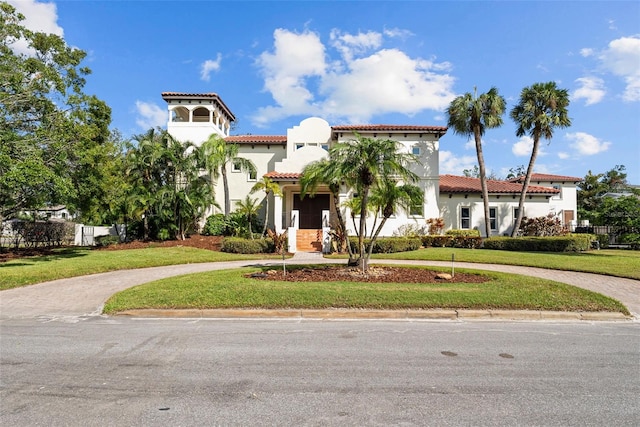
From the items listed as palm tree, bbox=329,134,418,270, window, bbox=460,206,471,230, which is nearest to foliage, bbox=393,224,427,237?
Result: window, bbox=460,206,471,230

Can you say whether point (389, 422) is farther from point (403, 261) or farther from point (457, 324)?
point (403, 261)

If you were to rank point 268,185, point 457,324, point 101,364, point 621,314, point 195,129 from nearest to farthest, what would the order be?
point 101,364, point 457,324, point 621,314, point 268,185, point 195,129

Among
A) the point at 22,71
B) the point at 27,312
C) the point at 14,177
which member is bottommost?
the point at 27,312

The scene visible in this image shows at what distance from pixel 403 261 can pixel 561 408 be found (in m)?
13.0

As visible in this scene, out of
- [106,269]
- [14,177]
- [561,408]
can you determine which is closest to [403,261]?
[106,269]

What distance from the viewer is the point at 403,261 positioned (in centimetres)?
1673

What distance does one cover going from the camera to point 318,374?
15.5 ft

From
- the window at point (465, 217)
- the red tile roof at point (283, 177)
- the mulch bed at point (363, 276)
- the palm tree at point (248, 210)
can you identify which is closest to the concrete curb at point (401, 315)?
the mulch bed at point (363, 276)

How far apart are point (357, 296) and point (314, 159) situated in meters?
17.6

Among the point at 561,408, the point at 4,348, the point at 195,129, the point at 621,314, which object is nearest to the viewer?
the point at 561,408

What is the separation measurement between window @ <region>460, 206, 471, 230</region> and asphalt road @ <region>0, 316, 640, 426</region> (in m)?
20.9

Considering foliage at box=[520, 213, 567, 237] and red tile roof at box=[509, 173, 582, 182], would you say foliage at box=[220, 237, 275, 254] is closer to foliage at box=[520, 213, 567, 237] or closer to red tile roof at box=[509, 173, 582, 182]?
foliage at box=[520, 213, 567, 237]

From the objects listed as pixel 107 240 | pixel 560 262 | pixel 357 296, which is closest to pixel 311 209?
pixel 107 240

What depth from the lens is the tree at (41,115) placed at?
16047mm
